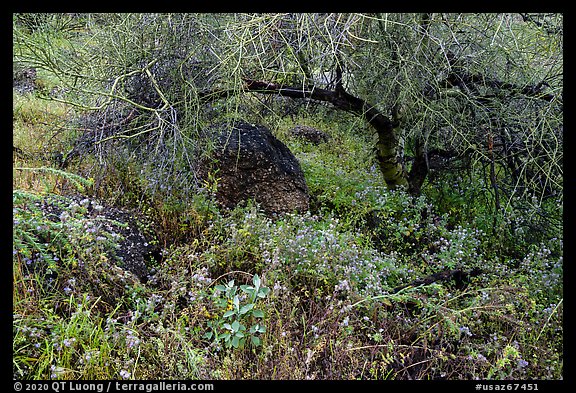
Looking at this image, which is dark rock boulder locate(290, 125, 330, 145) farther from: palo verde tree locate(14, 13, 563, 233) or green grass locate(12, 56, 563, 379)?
green grass locate(12, 56, 563, 379)

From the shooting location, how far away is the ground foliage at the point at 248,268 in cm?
253

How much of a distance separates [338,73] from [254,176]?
1.37 metres

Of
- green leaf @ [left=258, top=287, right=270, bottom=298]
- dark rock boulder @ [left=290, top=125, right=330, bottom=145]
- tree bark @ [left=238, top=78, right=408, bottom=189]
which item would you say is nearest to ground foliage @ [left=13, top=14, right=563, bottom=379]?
green leaf @ [left=258, top=287, right=270, bottom=298]

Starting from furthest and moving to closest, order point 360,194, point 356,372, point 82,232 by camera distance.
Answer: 1. point 360,194
2. point 82,232
3. point 356,372

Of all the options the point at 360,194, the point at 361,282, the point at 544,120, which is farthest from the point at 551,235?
the point at 361,282

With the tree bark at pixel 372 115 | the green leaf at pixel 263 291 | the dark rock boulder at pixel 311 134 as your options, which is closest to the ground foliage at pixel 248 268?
the green leaf at pixel 263 291

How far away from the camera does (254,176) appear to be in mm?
4508

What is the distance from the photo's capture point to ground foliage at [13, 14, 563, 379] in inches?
99.6

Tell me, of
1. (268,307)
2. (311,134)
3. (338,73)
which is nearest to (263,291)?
(268,307)

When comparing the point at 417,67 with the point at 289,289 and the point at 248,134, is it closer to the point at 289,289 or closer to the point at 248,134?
the point at 248,134

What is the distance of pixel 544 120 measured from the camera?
131 inches

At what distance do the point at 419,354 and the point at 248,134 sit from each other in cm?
289

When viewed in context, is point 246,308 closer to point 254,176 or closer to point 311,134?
point 254,176

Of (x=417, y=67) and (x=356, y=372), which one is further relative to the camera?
(x=417, y=67)
